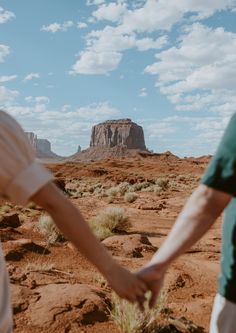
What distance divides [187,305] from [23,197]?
546 centimetres

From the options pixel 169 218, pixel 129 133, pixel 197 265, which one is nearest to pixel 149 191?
pixel 169 218

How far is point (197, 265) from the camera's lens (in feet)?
30.5

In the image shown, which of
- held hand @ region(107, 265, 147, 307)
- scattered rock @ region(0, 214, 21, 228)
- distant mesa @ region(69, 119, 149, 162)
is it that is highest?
distant mesa @ region(69, 119, 149, 162)

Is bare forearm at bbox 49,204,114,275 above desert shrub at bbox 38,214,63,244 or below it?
above

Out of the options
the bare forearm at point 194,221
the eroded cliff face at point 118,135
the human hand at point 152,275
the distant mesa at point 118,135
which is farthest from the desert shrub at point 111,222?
the eroded cliff face at point 118,135

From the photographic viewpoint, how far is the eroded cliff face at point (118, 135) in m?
147

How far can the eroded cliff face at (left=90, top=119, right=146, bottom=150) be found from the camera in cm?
14680

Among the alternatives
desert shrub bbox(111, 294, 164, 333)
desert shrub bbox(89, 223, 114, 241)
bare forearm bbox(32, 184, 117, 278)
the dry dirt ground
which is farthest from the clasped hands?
desert shrub bbox(89, 223, 114, 241)

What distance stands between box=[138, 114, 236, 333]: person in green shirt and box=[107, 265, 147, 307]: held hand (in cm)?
18

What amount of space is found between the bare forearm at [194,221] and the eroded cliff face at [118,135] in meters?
142

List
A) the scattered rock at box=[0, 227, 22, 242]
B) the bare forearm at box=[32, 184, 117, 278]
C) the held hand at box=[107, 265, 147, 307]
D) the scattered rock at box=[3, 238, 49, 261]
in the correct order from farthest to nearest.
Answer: the scattered rock at box=[0, 227, 22, 242]
the scattered rock at box=[3, 238, 49, 261]
the held hand at box=[107, 265, 147, 307]
the bare forearm at box=[32, 184, 117, 278]

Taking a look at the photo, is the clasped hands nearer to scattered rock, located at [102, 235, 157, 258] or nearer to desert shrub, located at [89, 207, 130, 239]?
scattered rock, located at [102, 235, 157, 258]

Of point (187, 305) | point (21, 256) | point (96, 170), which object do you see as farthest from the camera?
point (96, 170)

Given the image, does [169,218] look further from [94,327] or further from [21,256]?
[94,327]
